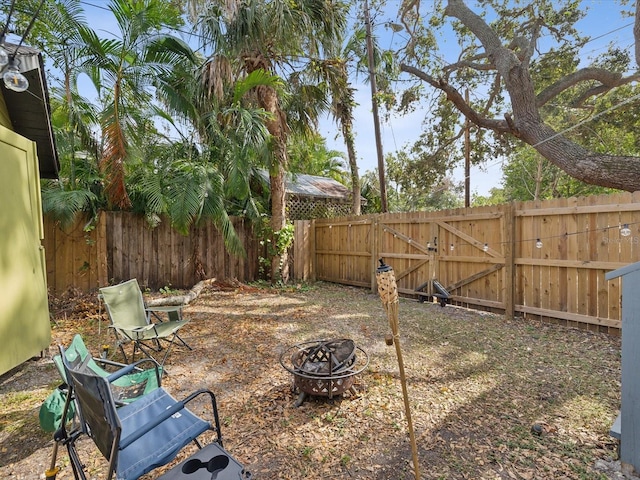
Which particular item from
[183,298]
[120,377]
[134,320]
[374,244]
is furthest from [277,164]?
[120,377]

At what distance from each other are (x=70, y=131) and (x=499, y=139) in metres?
12.1

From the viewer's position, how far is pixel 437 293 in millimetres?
6594

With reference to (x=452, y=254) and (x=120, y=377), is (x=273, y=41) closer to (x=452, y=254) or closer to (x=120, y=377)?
(x=452, y=254)

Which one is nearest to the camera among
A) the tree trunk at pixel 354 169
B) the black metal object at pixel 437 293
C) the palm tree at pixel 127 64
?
the palm tree at pixel 127 64

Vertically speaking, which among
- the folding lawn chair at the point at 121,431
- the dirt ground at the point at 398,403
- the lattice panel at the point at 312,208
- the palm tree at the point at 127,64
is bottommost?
the dirt ground at the point at 398,403

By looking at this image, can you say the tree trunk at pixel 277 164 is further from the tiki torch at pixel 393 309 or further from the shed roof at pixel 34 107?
the tiki torch at pixel 393 309

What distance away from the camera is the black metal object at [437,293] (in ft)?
20.7

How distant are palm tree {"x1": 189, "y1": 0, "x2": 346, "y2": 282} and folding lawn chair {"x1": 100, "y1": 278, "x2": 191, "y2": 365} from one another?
426 centimetres

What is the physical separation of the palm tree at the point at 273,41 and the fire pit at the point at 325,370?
5298mm

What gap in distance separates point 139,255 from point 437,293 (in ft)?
21.2

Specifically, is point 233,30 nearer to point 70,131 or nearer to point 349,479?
point 70,131

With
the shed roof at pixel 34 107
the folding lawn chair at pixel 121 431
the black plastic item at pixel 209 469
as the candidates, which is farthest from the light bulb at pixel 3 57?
the black plastic item at pixel 209 469

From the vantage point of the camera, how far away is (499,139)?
11.4 m

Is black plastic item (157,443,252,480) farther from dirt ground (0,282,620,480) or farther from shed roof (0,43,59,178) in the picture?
shed roof (0,43,59,178)
